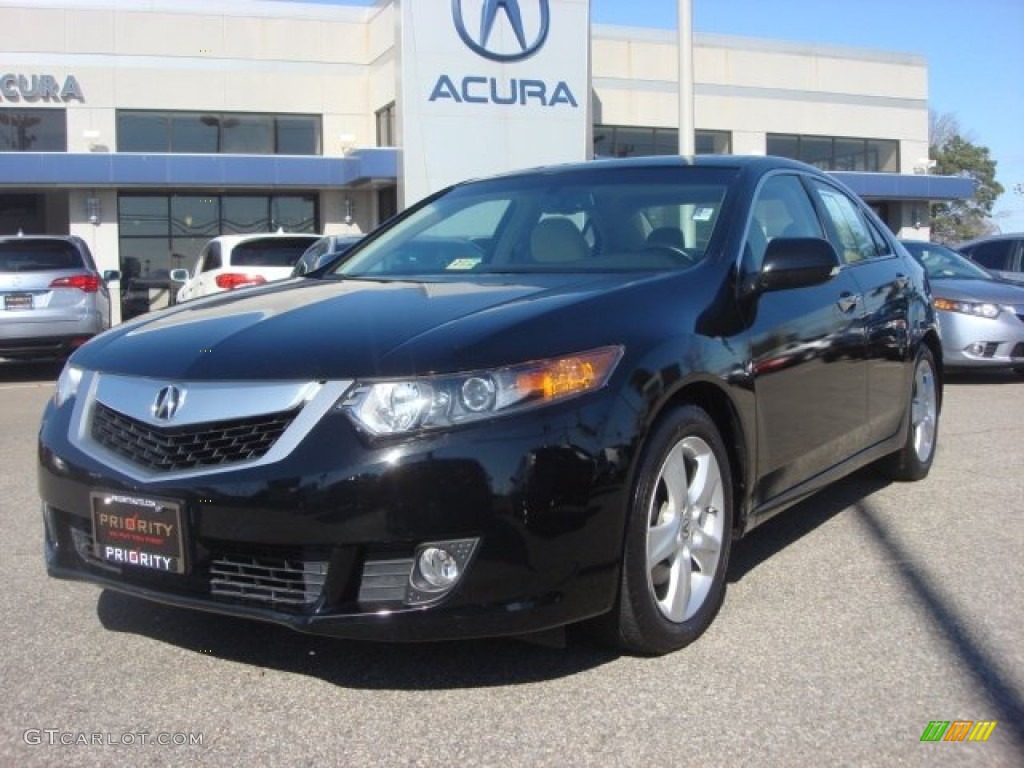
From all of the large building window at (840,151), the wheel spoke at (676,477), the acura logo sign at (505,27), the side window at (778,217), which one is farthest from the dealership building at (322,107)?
the wheel spoke at (676,477)

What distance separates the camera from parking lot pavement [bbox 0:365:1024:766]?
107 inches

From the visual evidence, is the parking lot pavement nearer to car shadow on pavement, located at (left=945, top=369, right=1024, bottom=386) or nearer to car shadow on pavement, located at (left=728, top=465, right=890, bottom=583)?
car shadow on pavement, located at (left=728, top=465, right=890, bottom=583)

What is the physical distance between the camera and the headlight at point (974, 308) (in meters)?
10.3

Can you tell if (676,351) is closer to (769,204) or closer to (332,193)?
(769,204)

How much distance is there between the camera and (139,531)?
3016mm

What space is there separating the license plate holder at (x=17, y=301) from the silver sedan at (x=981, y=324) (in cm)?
911

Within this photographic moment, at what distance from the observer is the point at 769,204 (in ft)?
14.3

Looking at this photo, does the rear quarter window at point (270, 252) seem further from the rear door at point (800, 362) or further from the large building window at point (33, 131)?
the large building window at point (33, 131)

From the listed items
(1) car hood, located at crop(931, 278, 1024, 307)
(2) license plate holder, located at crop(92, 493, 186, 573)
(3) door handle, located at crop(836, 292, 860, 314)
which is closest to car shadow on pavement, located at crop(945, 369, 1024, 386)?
(1) car hood, located at crop(931, 278, 1024, 307)

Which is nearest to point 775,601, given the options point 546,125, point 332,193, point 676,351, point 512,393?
point 676,351

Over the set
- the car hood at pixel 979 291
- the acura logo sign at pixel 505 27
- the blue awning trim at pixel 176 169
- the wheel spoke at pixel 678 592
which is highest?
the acura logo sign at pixel 505 27

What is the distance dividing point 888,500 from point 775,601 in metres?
1.89

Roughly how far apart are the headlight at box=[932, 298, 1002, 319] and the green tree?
61830mm

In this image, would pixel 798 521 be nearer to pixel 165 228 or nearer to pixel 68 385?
pixel 68 385
